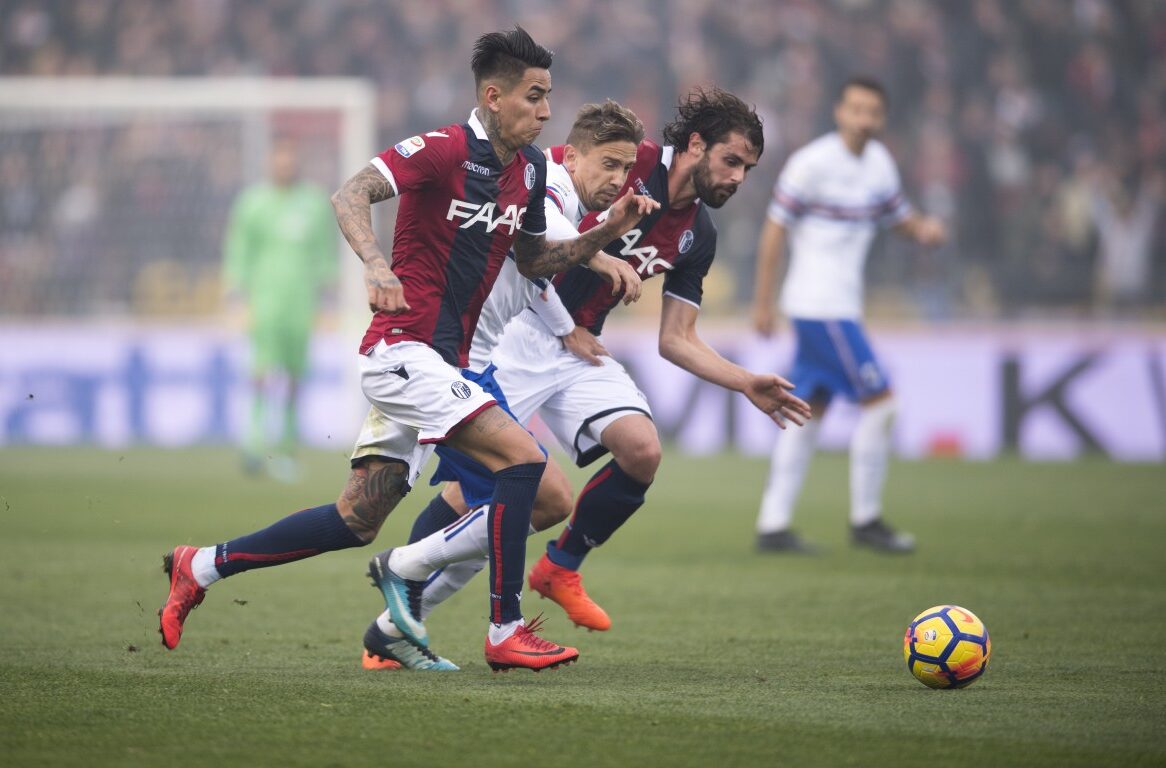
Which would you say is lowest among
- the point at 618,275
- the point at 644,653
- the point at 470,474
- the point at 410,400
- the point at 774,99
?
the point at 644,653

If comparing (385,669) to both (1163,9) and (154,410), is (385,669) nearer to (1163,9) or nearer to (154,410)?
(154,410)

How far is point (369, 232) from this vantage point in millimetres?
5109

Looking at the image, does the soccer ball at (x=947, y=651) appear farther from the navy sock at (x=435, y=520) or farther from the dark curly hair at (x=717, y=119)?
the dark curly hair at (x=717, y=119)

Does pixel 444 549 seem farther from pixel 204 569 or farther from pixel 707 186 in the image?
pixel 707 186

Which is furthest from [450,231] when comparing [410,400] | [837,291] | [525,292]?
[837,291]

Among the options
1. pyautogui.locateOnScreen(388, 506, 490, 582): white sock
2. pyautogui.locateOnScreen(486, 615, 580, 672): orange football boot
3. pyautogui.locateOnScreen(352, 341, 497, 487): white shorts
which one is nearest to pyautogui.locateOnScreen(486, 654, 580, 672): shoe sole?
pyautogui.locateOnScreen(486, 615, 580, 672): orange football boot

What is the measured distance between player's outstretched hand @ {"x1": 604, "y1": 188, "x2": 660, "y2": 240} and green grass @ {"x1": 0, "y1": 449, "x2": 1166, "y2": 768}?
1.55m

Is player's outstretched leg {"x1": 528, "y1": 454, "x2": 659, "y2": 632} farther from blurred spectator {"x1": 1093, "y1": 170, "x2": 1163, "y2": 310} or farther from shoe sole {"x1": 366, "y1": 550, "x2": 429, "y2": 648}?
blurred spectator {"x1": 1093, "y1": 170, "x2": 1163, "y2": 310}

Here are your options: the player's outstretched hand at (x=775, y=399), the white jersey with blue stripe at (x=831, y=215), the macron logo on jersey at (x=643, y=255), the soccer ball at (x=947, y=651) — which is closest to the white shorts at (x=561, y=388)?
the macron logo on jersey at (x=643, y=255)

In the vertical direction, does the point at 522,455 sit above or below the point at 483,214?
below

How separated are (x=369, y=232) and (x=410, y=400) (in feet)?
1.95

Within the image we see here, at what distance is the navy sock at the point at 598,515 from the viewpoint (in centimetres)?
633

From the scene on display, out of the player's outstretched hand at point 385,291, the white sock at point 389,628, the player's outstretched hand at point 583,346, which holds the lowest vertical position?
the white sock at point 389,628

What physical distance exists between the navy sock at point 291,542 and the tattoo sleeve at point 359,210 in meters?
0.98
